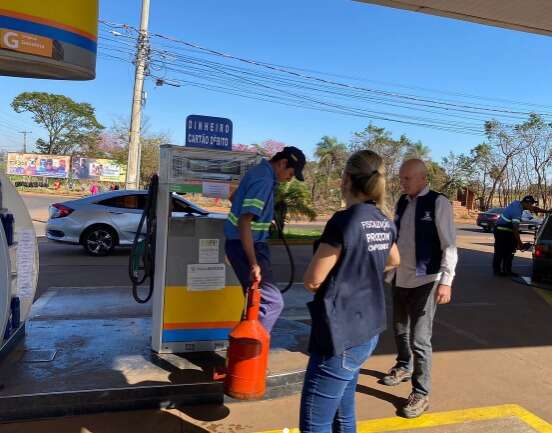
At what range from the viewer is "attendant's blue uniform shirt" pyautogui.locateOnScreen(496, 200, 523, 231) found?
977cm

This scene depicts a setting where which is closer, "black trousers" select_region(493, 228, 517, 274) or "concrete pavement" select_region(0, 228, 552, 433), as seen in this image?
"concrete pavement" select_region(0, 228, 552, 433)

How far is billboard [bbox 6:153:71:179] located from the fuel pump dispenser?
47.3 metres

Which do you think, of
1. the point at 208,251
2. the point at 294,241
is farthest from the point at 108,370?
the point at 294,241

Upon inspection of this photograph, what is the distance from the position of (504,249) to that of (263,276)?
8114 mm

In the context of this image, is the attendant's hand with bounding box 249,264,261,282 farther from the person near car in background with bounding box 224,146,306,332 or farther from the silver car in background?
the silver car in background

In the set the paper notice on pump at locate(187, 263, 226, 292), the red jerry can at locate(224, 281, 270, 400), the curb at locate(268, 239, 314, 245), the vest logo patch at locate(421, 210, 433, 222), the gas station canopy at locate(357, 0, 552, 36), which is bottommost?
the curb at locate(268, 239, 314, 245)

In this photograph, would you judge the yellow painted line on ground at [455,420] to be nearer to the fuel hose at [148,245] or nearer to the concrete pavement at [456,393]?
the concrete pavement at [456,393]

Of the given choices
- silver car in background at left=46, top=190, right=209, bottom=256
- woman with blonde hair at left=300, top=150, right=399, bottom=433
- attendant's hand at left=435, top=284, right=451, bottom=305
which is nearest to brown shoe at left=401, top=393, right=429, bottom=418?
attendant's hand at left=435, top=284, right=451, bottom=305

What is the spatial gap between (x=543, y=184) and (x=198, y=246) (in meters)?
38.0

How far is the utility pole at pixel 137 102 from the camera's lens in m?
19.0

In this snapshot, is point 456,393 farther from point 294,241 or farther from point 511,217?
point 294,241

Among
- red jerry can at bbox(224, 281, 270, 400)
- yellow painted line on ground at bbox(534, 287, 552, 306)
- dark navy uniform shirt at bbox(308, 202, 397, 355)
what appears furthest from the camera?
yellow painted line on ground at bbox(534, 287, 552, 306)

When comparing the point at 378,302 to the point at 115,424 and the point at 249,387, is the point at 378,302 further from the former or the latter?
the point at 115,424

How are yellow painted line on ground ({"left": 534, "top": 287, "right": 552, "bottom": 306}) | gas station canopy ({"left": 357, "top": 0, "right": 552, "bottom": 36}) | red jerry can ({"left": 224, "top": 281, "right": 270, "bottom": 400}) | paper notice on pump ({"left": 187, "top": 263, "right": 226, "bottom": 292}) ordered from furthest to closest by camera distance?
yellow painted line on ground ({"left": 534, "top": 287, "right": 552, "bottom": 306}) → gas station canopy ({"left": 357, "top": 0, "right": 552, "bottom": 36}) → paper notice on pump ({"left": 187, "top": 263, "right": 226, "bottom": 292}) → red jerry can ({"left": 224, "top": 281, "right": 270, "bottom": 400})
